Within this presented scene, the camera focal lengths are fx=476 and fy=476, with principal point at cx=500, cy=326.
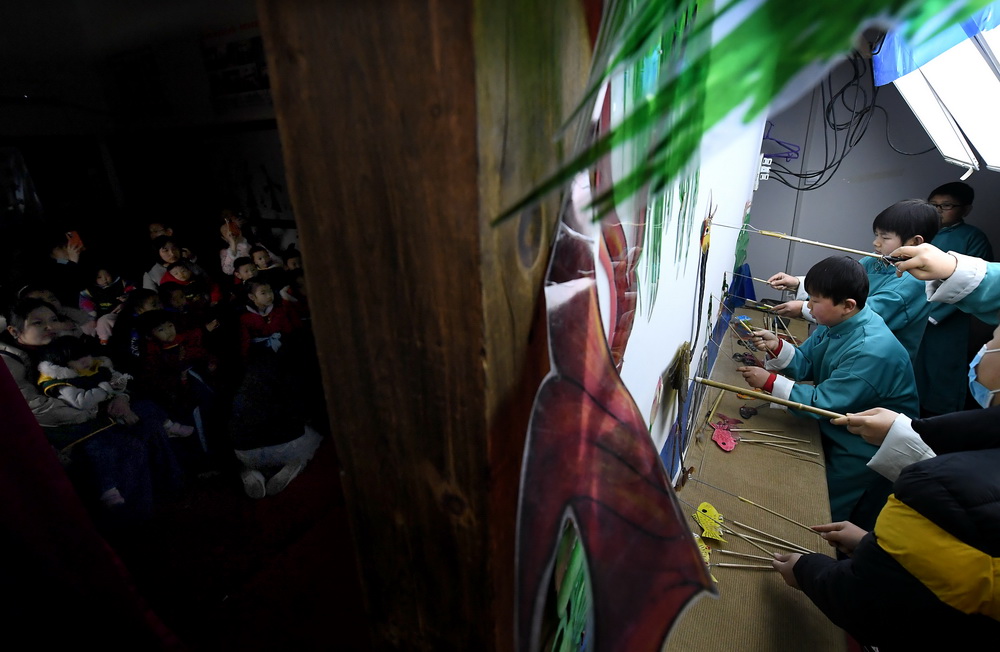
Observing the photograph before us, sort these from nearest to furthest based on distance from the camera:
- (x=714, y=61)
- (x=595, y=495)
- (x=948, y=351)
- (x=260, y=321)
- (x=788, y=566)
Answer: (x=714, y=61) < (x=595, y=495) < (x=788, y=566) < (x=260, y=321) < (x=948, y=351)

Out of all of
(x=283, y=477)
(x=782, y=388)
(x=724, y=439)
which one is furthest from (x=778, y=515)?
(x=283, y=477)

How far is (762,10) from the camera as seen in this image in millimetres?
314

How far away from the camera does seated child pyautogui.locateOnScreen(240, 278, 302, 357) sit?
100 inches

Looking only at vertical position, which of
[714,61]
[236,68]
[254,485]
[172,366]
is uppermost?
[236,68]

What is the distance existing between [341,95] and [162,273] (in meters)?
2.96

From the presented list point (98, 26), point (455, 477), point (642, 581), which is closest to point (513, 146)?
point (455, 477)

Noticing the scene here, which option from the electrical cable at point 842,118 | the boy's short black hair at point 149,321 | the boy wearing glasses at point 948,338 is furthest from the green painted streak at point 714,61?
the electrical cable at point 842,118

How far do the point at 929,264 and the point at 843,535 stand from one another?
1.43 metres

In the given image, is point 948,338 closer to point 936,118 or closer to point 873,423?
point 936,118

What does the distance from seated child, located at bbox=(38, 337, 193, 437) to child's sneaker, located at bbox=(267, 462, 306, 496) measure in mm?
687

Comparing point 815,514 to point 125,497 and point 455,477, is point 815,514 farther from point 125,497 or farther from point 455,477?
point 125,497

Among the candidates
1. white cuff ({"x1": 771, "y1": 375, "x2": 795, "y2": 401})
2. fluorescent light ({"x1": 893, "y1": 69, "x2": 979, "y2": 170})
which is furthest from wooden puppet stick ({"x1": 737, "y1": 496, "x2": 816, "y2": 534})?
fluorescent light ({"x1": 893, "y1": 69, "x2": 979, "y2": 170})

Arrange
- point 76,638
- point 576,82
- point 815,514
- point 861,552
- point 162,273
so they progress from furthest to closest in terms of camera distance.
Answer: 1. point 162,273
2. point 815,514
3. point 76,638
4. point 861,552
5. point 576,82

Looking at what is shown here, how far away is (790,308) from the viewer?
9.62 ft
